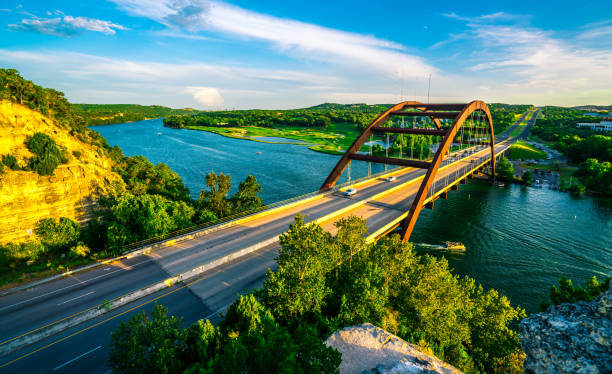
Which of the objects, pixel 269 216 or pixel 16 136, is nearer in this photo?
pixel 16 136

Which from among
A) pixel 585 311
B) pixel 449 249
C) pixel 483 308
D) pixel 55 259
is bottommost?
pixel 449 249

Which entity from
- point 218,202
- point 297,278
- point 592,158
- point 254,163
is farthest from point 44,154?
point 592,158

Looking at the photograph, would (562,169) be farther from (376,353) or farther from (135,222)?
(135,222)

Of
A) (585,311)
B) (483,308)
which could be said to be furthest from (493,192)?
(585,311)

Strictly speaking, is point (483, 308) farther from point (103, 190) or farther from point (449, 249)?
point (103, 190)

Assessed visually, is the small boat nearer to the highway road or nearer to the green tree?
the highway road
